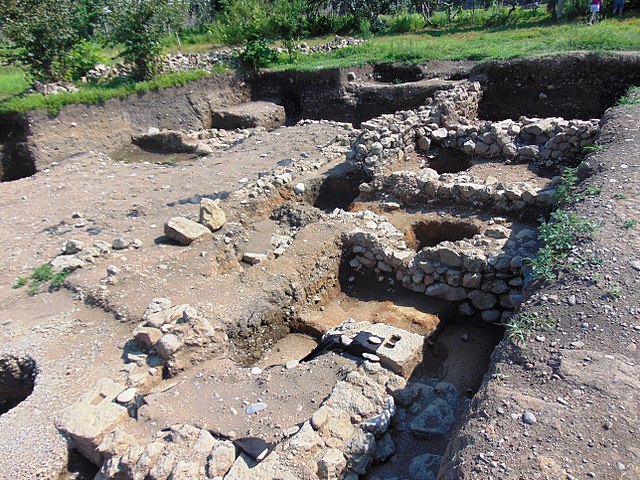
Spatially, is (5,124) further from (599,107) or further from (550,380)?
(599,107)

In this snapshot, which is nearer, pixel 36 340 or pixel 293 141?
pixel 36 340

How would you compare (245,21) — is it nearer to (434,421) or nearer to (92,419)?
(92,419)

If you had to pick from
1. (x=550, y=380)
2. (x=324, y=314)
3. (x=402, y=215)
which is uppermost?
(x=550, y=380)

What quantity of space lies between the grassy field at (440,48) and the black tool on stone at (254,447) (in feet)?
35.4

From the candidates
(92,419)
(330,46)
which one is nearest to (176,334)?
(92,419)

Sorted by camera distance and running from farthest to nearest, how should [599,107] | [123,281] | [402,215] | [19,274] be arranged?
[599,107] < [402,215] < [19,274] < [123,281]

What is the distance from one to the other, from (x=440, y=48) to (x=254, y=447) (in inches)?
525

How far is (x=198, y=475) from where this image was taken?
3.45 meters

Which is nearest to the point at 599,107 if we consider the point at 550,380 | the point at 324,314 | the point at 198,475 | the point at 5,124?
the point at 324,314

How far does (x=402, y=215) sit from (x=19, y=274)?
18.4ft

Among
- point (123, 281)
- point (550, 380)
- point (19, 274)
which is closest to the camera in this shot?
point (550, 380)

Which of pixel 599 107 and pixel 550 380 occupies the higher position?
pixel 550 380

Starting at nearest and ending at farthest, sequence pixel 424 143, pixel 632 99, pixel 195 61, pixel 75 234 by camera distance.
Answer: pixel 75 234 < pixel 632 99 < pixel 424 143 < pixel 195 61

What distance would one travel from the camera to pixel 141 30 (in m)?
14.0
